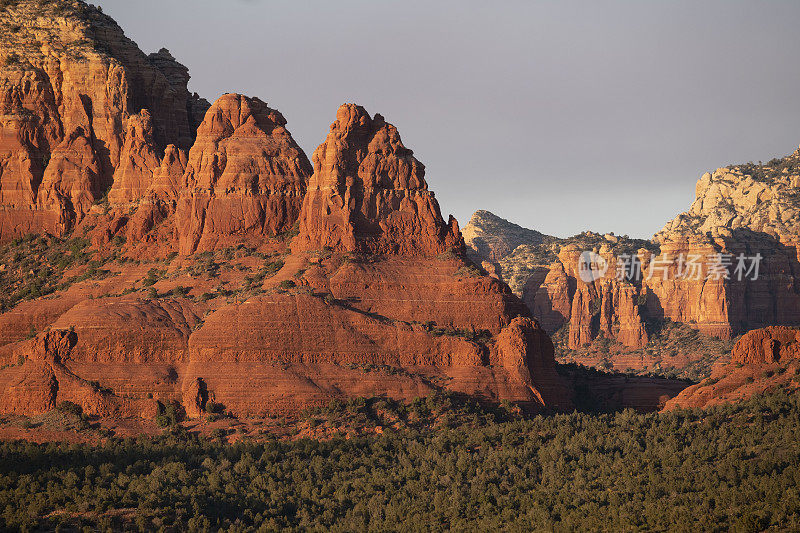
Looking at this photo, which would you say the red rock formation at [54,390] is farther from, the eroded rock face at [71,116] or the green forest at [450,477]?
the eroded rock face at [71,116]

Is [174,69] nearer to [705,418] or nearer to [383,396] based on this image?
[383,396]

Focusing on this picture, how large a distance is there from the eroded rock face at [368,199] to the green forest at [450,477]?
18.0 meters

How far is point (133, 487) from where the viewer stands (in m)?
84.1

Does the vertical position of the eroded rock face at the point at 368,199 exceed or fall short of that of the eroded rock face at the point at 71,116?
it falls short

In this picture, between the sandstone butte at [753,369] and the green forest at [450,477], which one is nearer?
the green forest at [450,477]

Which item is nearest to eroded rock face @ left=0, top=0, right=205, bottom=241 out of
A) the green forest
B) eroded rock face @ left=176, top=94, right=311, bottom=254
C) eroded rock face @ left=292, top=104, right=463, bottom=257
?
eroded rock face @ left=176, top=94, right=311, bottom=254

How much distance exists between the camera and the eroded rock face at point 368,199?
114375mm

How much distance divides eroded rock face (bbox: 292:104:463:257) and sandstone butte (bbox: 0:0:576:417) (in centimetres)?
17

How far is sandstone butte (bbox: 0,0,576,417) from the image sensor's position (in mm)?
102688

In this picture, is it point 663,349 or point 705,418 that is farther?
point 663,349

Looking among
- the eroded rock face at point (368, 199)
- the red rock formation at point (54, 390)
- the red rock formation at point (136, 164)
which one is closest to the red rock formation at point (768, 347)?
the eroded rock face at point (368, 199)

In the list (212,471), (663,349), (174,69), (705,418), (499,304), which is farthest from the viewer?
(663,349)

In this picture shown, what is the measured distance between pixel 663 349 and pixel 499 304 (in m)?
85.1

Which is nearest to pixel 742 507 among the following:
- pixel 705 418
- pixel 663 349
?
pixel 705 418
